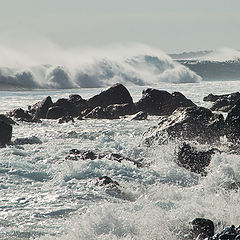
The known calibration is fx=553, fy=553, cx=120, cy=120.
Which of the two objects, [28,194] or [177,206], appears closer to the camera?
[177,206]

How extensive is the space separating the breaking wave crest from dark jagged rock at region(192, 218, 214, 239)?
127 feet

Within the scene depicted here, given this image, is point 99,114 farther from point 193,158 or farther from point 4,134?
point 193,158

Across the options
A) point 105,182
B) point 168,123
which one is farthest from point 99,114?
point 105,182

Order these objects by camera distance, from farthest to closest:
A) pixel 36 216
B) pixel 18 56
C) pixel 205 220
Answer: pixel 18 56 < pixel 36 216 < pixel 205 220

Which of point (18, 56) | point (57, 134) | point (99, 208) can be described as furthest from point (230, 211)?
point (18, 56)

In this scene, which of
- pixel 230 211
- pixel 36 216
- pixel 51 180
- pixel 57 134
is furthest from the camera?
pixel 57 134

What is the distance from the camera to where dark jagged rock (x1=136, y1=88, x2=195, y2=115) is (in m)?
22.0

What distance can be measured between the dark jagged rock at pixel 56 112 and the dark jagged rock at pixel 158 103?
10.1 ft

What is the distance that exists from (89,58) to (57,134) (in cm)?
4403

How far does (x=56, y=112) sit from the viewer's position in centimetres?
2119

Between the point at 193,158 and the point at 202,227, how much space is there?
15.2 ft

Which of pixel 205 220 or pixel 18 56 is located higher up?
pixel 18 56

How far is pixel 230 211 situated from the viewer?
6973 mm

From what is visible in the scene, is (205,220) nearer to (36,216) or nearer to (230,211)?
(230,211)
